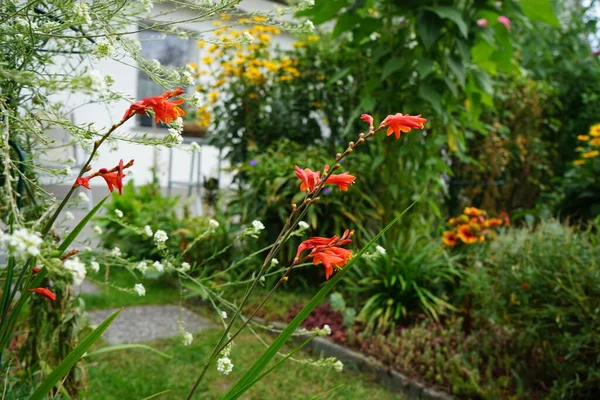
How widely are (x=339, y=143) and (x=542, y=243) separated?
2.64 meters

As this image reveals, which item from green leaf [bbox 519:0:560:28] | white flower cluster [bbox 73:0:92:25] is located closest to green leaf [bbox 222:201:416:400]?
white flower cluster [bbox 73:0:92:25]

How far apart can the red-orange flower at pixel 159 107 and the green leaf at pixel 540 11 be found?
2940 millimetres

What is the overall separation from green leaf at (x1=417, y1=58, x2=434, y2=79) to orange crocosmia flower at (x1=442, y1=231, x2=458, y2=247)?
40.2 inches

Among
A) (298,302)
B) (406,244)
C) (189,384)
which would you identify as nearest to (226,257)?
(298,302)

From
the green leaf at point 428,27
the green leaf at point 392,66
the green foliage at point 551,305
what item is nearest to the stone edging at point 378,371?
the green foliage at point 551,305

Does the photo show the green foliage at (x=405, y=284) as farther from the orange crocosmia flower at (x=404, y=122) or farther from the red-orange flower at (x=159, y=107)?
the red-orange flower at (x=159, y=107)

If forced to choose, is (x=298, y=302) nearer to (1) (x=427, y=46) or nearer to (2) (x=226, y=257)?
(2) (x=226, y=257)

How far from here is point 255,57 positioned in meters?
4.90

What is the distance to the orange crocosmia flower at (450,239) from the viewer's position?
3.33 m

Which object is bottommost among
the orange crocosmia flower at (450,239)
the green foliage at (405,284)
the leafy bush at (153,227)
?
the leafy bush at (153,227)

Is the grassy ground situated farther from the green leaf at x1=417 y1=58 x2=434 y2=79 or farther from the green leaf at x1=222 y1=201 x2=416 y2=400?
Answer: the green leaf at x1=417 y1=58 x2=434 y2=79

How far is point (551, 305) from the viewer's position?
2088mm

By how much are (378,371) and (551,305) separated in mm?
844

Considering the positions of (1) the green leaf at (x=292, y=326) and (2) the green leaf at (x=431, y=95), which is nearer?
(1) the green leaf at (x=292, y=326)
